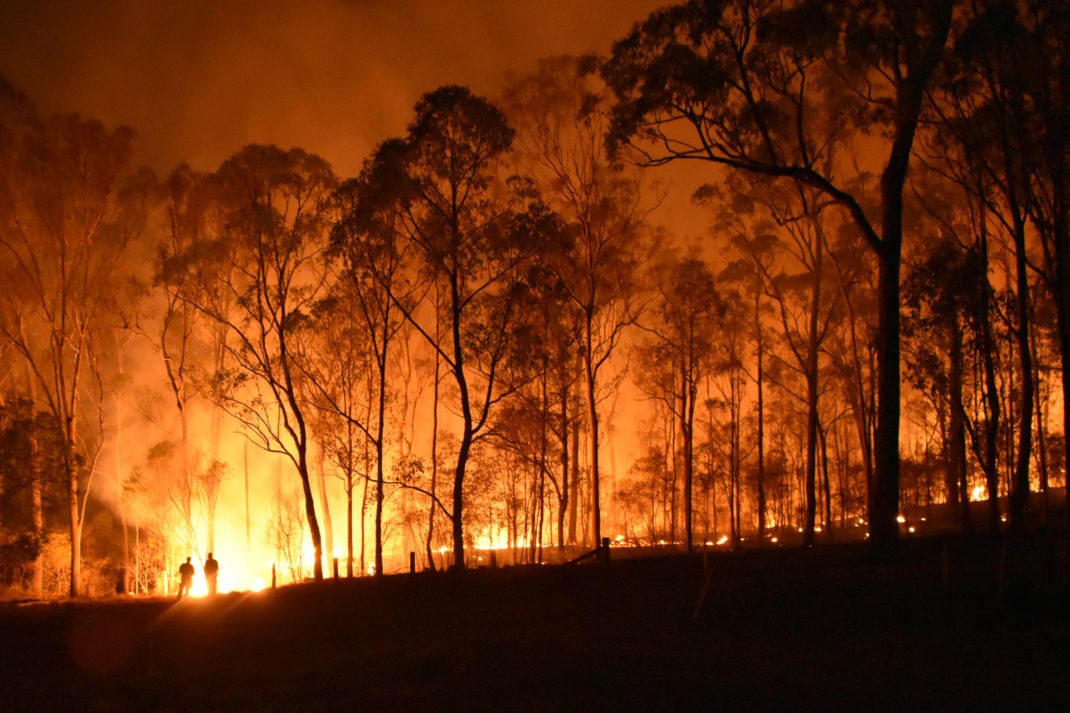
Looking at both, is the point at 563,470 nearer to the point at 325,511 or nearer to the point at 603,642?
the point at 325,511

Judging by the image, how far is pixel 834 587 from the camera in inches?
456

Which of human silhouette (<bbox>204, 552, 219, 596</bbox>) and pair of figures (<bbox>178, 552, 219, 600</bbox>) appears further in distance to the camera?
human silhouette (<bbox>204, 552, 219, 596</bbox>)

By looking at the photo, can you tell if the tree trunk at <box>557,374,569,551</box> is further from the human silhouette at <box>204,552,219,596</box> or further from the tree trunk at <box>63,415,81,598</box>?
the tree trunk at <box>63,415,81,598</box>

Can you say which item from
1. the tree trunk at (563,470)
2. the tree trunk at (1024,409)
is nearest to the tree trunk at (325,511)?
the tree trunk at (563,470)

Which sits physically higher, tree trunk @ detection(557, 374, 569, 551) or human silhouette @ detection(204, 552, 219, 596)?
tree trunk @ detection(557, 374, 569, 551)

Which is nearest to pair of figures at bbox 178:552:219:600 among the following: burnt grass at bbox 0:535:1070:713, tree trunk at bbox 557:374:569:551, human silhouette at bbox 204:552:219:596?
human silhouette at bbox 204:552:219:596

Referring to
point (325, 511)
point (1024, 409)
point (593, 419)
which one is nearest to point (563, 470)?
point (593, 419)

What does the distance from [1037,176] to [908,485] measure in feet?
103

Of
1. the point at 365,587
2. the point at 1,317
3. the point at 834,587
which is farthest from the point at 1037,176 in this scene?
the point at 1,317

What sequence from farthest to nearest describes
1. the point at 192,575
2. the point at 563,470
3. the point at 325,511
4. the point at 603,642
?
the point at 325,511 → the point at 563,470 → the point at 192,575 → the point at 603,642

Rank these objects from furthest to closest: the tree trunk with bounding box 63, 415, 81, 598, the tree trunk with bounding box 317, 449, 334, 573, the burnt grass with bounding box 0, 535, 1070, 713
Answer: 1. the tree trunk with bounding box 317, 449, 334, 573
2. the tree trunk with bounding box 63, 415, 81, 598
3. the burnt grass with bounding box 0, 535, 1070, 713

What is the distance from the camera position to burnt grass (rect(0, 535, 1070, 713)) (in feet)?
25.1

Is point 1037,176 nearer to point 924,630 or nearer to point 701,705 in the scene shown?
point 924,630

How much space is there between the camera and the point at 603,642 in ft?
31.6
